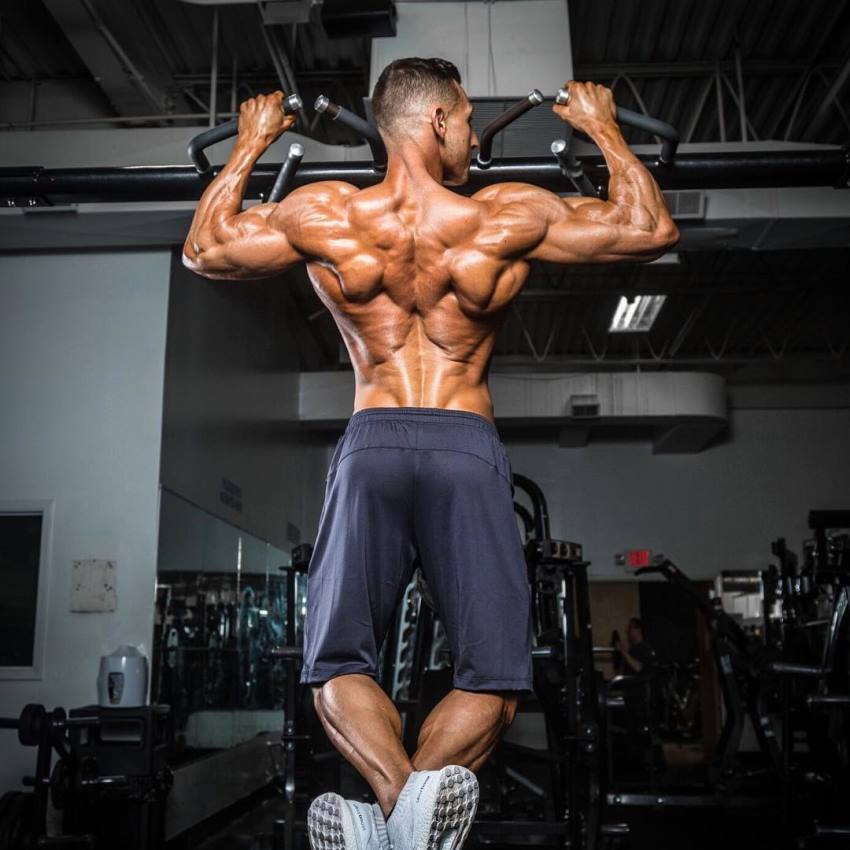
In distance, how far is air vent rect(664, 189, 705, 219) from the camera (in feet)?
17.6

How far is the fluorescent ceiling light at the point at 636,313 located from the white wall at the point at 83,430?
4.79 m

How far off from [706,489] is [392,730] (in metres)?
10.3

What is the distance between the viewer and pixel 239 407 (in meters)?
7.33

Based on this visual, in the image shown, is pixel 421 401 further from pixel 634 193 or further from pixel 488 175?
pixel 488 175

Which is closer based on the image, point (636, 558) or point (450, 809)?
point (450, 809)

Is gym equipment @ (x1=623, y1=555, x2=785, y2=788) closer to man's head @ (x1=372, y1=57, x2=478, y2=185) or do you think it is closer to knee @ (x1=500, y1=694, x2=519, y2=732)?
knee @ (x1=500, y1=694, x2=519, y2=732)

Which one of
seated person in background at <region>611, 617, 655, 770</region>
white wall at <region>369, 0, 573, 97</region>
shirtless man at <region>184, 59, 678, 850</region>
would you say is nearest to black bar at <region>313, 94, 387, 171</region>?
shirtless man at <region>184, 59, 678, 850</region>

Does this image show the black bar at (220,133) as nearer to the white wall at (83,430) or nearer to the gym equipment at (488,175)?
the gym equipment at (488,175)

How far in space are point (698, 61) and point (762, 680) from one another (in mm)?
3991

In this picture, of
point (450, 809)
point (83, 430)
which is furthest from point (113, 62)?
point (450, 809)

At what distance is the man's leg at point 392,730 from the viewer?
1543mm

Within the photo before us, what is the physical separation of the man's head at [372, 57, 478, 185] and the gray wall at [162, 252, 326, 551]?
3.95 meters

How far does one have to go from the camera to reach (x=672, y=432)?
1066 centimetres

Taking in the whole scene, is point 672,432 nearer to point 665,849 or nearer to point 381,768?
point 665,849
